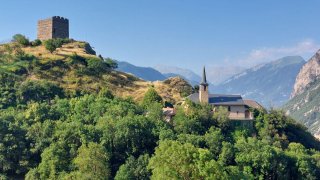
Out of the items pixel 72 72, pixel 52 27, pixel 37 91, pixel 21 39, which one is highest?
pixel 52 27

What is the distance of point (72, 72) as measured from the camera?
97.9 metres

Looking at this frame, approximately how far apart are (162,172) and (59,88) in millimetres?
46861

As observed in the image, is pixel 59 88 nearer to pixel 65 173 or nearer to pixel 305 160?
pixel 65 173

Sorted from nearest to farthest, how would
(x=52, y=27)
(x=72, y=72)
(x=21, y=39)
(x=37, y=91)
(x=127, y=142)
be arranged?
(x=127, y=142)
(x=37, y=91)
(x=72, y=72)
(x=21, y=39)
(x=52, y=27)

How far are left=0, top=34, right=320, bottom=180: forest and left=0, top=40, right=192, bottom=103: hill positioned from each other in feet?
15.6

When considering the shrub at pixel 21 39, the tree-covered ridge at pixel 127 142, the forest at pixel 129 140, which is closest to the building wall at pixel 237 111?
the forest at pixel 129 140

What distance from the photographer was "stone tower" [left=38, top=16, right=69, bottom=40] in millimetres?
118025

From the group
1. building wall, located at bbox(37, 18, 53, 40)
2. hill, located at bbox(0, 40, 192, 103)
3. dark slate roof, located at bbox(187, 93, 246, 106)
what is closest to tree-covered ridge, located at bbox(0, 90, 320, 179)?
dark slate roof, located at bbox(187, 93, 246, 106)

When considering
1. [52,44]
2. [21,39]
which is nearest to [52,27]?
[21,39]

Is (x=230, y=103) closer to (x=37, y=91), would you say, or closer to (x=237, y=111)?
(x=237, y=111)

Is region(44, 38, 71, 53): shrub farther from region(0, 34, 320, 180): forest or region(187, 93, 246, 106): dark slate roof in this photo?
region(187, 93, 246, 106): dark slate roof

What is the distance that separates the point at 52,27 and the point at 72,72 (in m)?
24.3

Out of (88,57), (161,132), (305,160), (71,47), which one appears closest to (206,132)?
(161,132)

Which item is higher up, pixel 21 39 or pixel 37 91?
pixel 21 39
